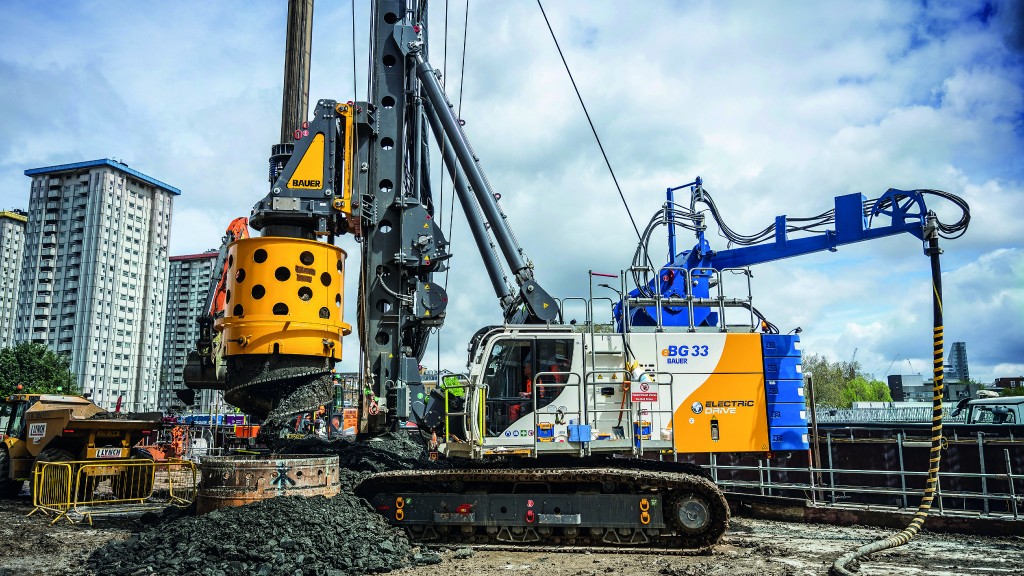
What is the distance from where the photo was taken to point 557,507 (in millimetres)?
9664

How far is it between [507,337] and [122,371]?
4028 inches

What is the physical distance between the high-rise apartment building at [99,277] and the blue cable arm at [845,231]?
3866 inches

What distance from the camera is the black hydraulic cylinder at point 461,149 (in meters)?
11.9

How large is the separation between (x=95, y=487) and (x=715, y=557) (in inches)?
531

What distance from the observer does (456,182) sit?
40.1 ft

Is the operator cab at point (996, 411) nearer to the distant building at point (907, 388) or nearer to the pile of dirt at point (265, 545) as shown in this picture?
the pile of dirt at point (265, 545)

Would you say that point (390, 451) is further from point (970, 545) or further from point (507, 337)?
point (970, 545)

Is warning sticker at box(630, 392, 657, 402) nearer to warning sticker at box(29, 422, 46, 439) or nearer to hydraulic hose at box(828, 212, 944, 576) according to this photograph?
hydraulic hose at box(828, 212, 944, 576)

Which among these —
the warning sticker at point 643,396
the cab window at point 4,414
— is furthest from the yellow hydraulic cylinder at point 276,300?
the cab window at point 4,414

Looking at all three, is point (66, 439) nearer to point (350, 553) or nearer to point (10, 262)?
point (350, 553)

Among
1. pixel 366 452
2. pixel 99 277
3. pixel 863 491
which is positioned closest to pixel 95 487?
pixel 366 452

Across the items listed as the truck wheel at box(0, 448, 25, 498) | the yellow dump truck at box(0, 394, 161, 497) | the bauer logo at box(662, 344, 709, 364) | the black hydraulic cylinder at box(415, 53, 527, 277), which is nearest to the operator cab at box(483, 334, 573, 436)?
the bauer logo at box(662, 344, 709, 364)

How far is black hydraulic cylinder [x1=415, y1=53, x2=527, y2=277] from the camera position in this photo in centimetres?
1187

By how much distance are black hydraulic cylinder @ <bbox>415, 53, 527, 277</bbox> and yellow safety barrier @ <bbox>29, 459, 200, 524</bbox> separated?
311 inches
